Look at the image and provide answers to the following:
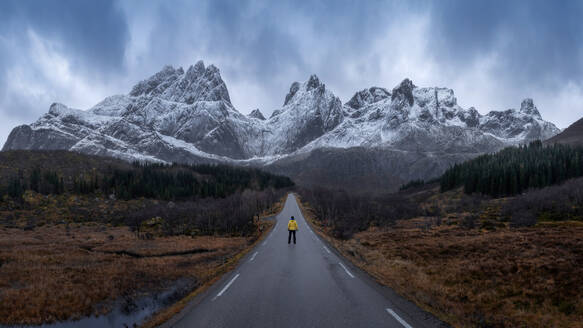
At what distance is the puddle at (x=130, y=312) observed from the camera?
948 centimetres

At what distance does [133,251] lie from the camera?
24.5 metres

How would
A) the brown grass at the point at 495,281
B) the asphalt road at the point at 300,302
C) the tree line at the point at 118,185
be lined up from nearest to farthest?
the asphalt road at the point at 300,302 < the brown grass at the point at 495,281 < the tree line at the point at 118,185

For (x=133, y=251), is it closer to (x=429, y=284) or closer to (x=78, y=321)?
(x=78, y=321)

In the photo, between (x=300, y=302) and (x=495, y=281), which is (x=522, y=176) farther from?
(x=300, y=302)

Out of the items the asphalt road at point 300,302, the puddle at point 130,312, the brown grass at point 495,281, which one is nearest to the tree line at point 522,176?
the brown grass at point 495,281

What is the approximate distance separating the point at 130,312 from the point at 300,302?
6077mm

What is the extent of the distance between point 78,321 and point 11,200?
84785mm

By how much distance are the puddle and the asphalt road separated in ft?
5.78

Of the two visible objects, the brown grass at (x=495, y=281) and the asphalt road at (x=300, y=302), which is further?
the brown grass at (x=495, y=281)

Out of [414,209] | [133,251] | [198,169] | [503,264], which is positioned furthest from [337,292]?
[198,169]

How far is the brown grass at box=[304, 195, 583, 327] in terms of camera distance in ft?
26.2

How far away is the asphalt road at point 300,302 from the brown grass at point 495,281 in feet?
2.87

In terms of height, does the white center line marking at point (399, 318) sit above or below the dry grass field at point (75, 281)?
above

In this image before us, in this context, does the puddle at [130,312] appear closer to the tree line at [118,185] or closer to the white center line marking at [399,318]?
the white center line marking at [399,318]
